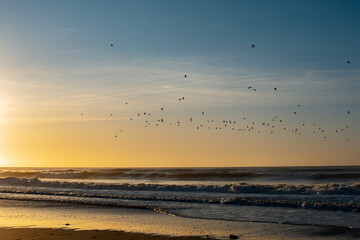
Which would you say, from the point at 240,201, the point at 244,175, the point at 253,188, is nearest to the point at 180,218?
the point at 240,201

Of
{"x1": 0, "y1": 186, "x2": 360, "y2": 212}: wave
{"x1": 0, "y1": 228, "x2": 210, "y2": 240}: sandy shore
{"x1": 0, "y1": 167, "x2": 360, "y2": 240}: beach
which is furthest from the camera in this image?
{"x1": 0, "y1": 186, "x2": 360, "y2": 212}: wave

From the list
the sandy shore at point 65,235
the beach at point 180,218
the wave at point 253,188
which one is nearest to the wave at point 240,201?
the beach at point 180,218

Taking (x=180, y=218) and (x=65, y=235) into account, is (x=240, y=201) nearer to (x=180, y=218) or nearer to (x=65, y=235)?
(x=180, y=218)

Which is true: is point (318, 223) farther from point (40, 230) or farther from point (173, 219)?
point (40, 230)

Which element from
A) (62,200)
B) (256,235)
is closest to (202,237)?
(256,235)

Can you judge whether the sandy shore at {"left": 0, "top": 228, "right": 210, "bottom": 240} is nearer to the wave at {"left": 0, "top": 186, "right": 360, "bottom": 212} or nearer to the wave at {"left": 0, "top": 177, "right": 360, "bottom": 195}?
the wave at {"left": 0, "top": 186, "right": 360, "bottom": 212}

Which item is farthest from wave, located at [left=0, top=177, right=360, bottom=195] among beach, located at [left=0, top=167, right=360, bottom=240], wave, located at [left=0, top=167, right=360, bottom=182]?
wave, located at [left=0, top=167, right=360, bottom=182]

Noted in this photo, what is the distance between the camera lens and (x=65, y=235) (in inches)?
661

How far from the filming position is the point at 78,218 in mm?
21641

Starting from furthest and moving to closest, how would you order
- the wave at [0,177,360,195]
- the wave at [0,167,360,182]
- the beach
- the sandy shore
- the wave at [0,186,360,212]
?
the wave at [0,167,360,182], the wave at [0,177,360,195], the wave at [0,186,360,212], the beach, the sandy shore

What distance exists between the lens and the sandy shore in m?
16.2

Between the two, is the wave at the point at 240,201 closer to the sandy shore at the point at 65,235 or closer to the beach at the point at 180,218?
the beach at the point at 180,218

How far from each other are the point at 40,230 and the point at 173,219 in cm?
626

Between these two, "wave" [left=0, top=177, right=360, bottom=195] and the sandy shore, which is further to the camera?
"wave" [left=0, top=177, right=360, bottom=195]
